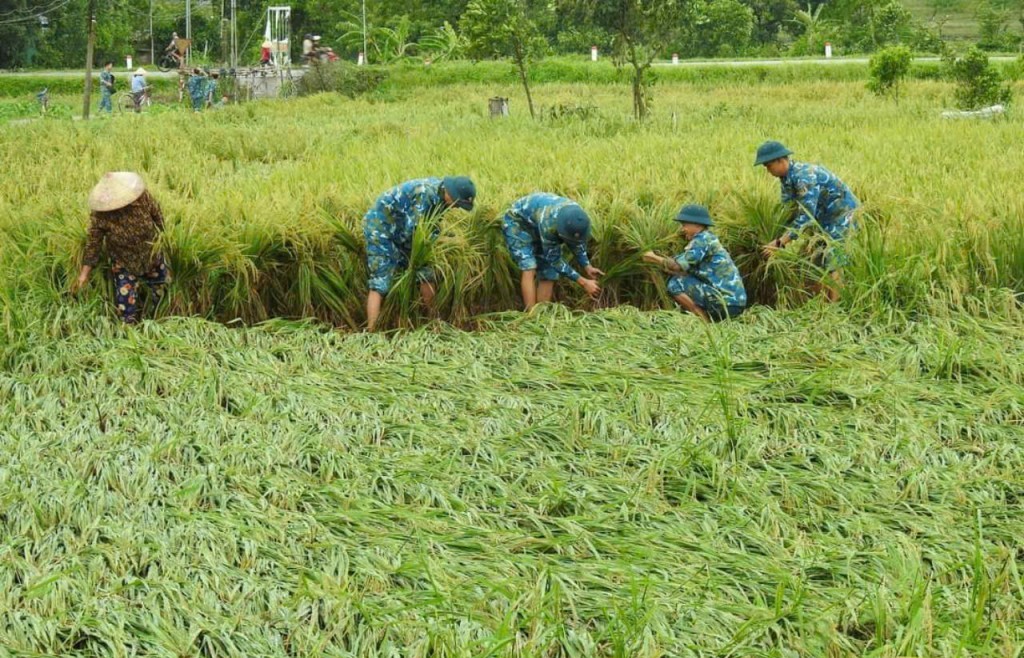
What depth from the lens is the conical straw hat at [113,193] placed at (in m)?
5.37

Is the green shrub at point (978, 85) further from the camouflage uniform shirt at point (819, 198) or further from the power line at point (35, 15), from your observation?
the power line at point (35, 15)

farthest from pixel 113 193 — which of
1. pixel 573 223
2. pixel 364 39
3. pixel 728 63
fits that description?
pixel 364 39

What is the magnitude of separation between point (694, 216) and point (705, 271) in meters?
0.29

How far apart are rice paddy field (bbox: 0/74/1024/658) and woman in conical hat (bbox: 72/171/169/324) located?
127mm

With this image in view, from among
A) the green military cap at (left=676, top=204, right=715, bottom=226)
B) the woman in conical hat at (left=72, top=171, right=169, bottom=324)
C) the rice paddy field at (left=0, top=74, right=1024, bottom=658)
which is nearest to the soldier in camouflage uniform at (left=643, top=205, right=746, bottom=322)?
the green military cap at (left=676, top=204, right=715, bottom=226)

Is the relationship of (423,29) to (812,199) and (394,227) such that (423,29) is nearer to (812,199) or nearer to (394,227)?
(812,199)

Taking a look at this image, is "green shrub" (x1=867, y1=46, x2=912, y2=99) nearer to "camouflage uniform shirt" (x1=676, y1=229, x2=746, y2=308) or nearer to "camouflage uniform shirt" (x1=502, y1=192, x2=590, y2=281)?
"camouflage uniform shirt" (x1=676, y1=229, x2=746, y2=308)

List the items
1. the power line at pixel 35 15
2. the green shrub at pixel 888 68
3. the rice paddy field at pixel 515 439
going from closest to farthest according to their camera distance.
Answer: the rice paddy field at pixel 515 439 → the green shrub at pixel 888 68 → the power line at pixel 35 15

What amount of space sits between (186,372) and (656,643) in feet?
9.08

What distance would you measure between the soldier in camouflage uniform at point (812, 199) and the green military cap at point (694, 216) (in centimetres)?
40

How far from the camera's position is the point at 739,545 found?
3.33 metres

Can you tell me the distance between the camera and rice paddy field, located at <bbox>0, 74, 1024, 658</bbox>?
2.88 metres

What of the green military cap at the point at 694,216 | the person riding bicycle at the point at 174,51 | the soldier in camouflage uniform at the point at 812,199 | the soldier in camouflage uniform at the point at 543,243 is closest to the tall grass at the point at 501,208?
the soldier in camouflage uniform at the point at 812,199

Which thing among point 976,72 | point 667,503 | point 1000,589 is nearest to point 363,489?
point 667,503
